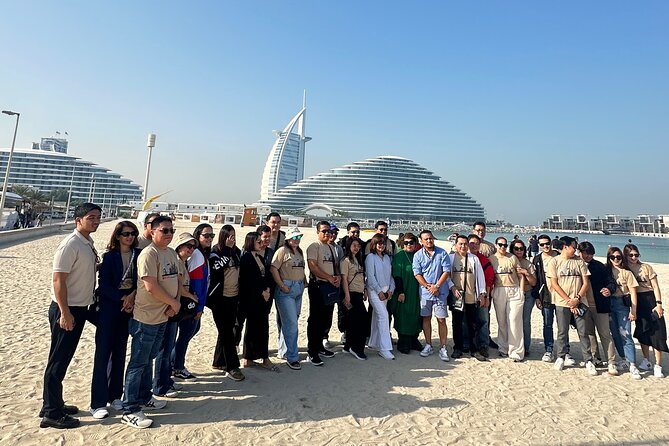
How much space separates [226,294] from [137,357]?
1.08m

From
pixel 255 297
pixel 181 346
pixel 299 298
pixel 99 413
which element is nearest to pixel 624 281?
pixel 299 298

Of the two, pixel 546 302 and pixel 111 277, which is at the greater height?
pixel 111 277

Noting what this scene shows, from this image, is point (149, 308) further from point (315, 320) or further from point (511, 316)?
point (511, 316)

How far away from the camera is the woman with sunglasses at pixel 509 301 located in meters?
4.45

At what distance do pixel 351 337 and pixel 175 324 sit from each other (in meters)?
2.29

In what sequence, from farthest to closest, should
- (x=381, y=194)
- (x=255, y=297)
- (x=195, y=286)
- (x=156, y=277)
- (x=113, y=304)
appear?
(x=381, y=194) < (x=255, y=297) < (x=195, y=286) < (x=113, y=304) < (x=156, y=277)

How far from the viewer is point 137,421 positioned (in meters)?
2.65

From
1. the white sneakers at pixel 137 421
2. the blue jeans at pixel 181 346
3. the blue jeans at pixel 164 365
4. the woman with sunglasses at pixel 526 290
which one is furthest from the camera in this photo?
the woman with sunglasses at pixel 526 290

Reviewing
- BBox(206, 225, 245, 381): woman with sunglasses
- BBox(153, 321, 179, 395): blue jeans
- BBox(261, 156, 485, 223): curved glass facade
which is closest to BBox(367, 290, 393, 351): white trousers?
BBox(206, 225, 245, 381): woman with sunglasses

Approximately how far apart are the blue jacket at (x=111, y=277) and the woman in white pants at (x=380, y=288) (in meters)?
2.80

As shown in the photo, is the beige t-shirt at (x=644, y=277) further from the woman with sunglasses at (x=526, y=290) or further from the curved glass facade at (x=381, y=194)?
the curved glass facade at (x=381, y=194)

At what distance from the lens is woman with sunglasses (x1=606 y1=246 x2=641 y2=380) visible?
12.9ft

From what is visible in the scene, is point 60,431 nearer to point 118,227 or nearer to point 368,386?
point 118,227

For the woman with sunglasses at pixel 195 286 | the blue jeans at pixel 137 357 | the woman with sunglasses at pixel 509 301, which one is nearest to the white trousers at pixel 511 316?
the woman with sunglasses at pixel 509 301
